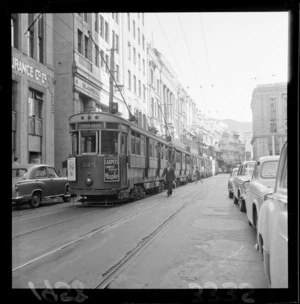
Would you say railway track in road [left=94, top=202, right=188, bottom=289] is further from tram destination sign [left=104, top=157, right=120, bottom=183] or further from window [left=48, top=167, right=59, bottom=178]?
window [left=48, top=167, right=59, bottom=178]

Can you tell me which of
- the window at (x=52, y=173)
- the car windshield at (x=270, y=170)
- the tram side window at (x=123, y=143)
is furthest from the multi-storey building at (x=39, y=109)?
the car windshield at (x=270, y=170)

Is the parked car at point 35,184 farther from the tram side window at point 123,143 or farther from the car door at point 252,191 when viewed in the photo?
the car door at point 252,191

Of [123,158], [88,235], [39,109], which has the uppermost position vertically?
[39,109]

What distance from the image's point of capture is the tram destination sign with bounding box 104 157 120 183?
1259 centimetres

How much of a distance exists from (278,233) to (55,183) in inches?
460

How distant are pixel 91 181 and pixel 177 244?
6570mm

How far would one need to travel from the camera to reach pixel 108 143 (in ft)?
42.1

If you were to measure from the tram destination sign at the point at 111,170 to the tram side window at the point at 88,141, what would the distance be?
639 mm

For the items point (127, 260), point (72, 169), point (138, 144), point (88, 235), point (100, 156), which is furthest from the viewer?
point (138, 144)

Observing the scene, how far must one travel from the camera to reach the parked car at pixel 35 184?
1186 cm

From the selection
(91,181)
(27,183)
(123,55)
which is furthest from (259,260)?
(123,55)

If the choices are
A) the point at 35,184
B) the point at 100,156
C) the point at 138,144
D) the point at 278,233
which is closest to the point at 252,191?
the point at 278,233

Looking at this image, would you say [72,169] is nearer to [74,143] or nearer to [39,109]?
[74,143]
